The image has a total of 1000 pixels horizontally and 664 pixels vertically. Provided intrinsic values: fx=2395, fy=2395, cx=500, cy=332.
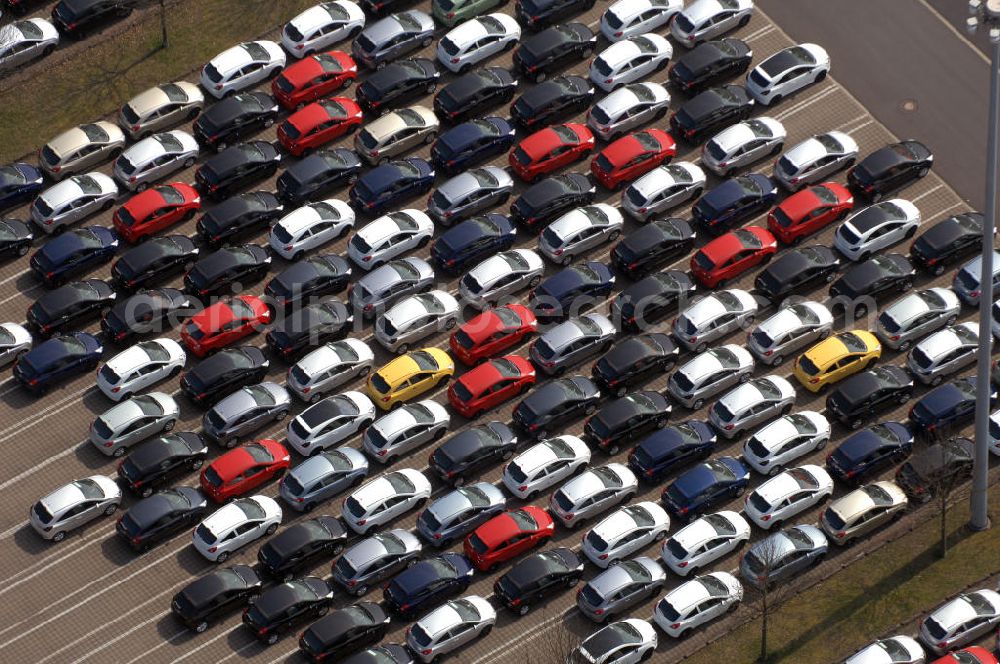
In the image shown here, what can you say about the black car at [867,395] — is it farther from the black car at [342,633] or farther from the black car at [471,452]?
the black car at [342,633]

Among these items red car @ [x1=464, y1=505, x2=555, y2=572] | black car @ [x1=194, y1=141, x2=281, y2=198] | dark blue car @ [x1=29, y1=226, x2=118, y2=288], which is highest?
black car @ [x1=194, y1=141, x2=281, y2=198]

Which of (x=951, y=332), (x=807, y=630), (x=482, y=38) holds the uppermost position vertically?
(x=482, y=38)

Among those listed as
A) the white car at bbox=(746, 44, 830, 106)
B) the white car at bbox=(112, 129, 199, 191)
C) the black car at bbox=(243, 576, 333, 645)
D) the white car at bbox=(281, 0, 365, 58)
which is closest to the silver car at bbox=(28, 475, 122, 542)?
the black car at bbox=(243, 576, 333, 645)

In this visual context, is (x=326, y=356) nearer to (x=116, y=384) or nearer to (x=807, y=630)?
(x=116, y=384)

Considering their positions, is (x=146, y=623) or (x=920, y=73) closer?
(x=146, y=623)

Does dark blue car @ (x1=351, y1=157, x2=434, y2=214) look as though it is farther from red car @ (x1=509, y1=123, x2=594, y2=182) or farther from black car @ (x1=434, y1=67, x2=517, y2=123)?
red car @ (x1=509, y1=123, x2=594, y2=182)

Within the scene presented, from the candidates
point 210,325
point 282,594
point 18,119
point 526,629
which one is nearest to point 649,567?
point 526,629
